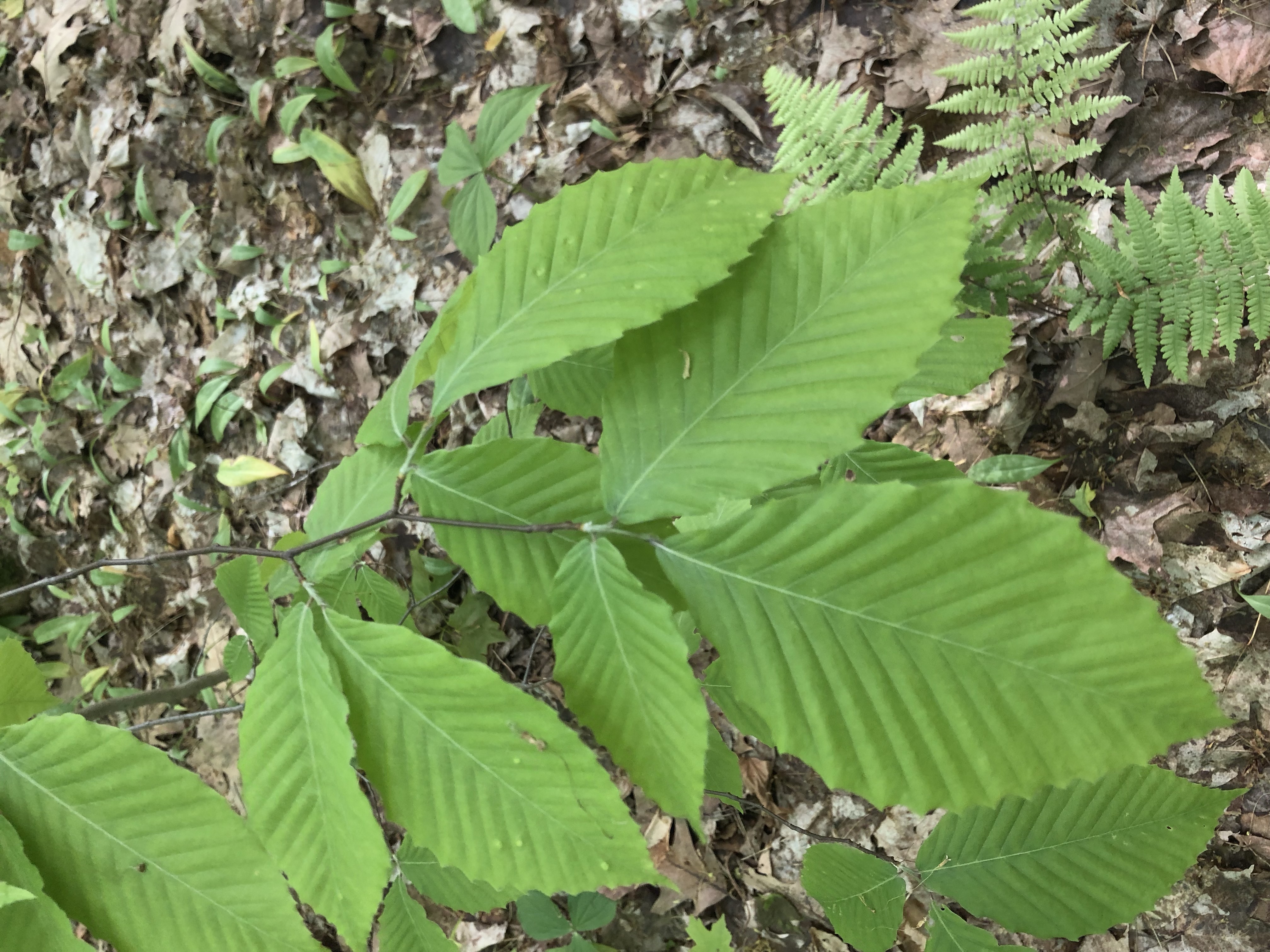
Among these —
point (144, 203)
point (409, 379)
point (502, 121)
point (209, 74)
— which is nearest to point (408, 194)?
point (502, 121)

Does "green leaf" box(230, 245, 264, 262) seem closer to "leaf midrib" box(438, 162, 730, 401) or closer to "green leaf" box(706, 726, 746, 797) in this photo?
"green leaf" box(706, 726, 746, 797)

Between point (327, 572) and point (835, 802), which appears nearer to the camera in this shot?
point (327, 572)

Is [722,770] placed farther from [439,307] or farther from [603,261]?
[439,307]

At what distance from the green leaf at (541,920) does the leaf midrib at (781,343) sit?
1834 mm

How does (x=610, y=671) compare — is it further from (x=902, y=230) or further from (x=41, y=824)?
(x=41, y=824)

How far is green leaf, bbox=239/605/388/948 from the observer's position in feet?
2.34

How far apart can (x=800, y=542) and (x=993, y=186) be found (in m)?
1.55

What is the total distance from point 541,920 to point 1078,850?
57.3 inches

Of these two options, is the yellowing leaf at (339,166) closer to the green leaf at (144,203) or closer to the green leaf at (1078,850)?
the green leaf at (144,203)

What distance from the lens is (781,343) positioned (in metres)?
0.65

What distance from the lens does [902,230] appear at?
0.63m

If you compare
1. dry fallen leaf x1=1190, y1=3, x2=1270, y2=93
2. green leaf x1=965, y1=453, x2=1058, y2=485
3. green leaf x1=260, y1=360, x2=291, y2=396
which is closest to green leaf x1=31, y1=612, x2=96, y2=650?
green leaf x1=260, y1=360, x2=291, y2=396

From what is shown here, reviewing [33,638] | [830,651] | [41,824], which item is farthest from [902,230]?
[33,638]

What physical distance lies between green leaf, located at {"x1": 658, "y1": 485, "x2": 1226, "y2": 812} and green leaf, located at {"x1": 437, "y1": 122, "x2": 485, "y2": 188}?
6.09ft
